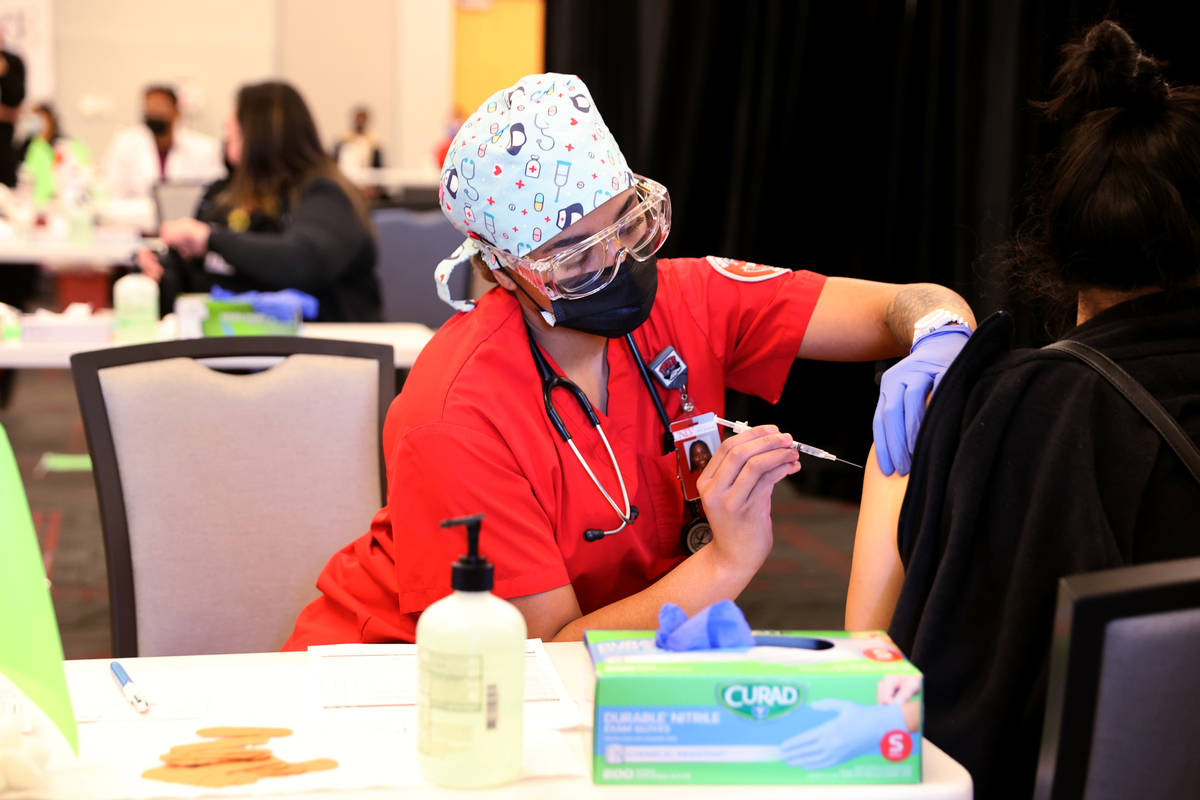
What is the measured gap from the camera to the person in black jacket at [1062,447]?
1093mm

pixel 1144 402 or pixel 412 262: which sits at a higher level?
pixel 1144 402

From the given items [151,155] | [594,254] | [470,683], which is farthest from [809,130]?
[151,155]

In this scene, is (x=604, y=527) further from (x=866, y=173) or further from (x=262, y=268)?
(x=866, y=173)

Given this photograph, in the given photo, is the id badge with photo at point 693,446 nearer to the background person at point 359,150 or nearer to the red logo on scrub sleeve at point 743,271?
the red logo on scrub sleeve at point 743,271

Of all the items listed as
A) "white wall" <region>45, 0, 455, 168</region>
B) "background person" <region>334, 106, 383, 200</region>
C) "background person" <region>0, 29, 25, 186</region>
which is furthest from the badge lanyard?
"white wall" <region>45, 0, 455, 168</region>

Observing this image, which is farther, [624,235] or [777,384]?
[777,384]

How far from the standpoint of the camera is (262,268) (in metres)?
3.49

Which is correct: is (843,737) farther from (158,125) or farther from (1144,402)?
(158,125)

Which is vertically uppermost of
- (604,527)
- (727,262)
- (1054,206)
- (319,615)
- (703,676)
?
(1054,206)

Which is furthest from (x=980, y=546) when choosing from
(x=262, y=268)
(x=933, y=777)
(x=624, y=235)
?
(x=262, y=268)

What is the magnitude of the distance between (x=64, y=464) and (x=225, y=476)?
3546 millimetres

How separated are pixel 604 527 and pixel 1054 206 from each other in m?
0.65

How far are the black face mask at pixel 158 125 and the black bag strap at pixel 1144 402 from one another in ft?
27.2

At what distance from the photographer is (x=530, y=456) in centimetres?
146
